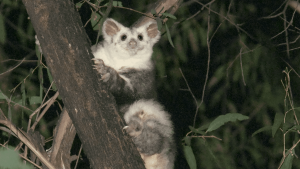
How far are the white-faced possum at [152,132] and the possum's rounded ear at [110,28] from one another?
88 cm

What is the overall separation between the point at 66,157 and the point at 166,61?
8.24ft

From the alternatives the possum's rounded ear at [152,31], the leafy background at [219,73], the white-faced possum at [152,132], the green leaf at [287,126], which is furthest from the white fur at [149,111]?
the leafy background at [219,73]

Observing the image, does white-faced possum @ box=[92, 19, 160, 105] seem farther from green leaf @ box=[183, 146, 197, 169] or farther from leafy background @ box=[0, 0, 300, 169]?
green leaf @ box=[183, 146, 197, 169]

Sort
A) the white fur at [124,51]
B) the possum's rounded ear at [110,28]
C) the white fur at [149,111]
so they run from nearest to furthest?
the white fur at [149,111] < the white fur at [124,51] < the possum's rounded ear at [110,28]

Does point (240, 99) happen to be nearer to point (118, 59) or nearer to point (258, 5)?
point (258, 5)

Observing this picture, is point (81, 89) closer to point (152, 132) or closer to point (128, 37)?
point (152, 132)

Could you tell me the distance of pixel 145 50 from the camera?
10.9 ft

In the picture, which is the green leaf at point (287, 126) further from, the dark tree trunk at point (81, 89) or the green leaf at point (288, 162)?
the dark tree trunk at point (81, 89)

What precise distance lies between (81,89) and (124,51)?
4.07ft

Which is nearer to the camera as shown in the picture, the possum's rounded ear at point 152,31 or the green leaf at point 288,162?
the green leaf at point 288,162

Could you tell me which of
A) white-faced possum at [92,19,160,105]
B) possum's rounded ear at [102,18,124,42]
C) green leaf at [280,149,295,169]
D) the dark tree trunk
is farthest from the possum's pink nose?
green leaf at [280,149,295,169]

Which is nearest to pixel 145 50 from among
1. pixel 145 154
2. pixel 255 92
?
pixel 145 154

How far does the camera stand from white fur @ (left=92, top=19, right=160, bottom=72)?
3.12 m

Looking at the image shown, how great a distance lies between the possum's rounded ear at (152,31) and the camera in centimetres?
→ 326
